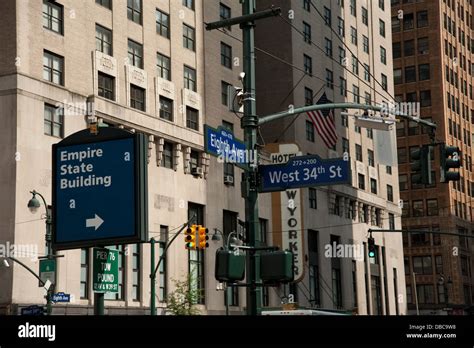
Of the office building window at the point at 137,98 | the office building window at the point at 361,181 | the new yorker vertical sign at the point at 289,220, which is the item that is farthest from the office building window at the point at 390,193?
the office building window at the point at 137,98

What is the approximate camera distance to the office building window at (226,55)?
65.7m

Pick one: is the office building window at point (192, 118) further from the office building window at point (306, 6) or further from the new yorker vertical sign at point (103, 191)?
the new yorker vertical sign at point (103, 191)

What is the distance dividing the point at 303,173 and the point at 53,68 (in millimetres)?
35699

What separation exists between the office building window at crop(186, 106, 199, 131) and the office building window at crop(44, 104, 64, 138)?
1332cm

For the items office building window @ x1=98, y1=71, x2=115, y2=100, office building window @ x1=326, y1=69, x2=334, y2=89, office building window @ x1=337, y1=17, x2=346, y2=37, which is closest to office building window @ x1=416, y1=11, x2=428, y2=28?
office building window @ x1=337, y1=17, x2=346, y2=37

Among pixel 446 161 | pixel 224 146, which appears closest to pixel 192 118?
pixel 446 161

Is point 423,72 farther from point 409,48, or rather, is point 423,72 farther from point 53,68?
point 53,68

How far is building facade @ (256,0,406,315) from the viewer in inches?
2926

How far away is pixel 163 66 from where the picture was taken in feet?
194

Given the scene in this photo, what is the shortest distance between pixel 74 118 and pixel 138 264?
10699 mm

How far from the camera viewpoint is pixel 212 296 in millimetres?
60531

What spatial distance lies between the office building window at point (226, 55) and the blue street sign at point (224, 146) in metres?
49.4
